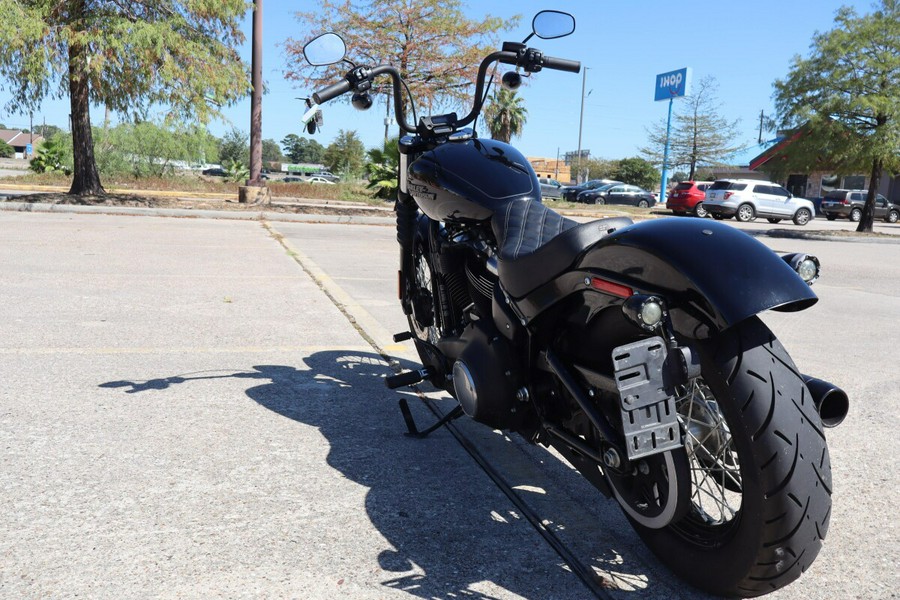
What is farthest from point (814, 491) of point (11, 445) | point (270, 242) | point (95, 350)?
point (270, 242)

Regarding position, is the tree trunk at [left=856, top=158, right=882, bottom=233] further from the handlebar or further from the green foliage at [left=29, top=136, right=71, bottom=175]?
the green foliage at [left=29, top=136, right=71, bottom=175]

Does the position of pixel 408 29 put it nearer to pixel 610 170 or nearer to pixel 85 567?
pixel 85 567

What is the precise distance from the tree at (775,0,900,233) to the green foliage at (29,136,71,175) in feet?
102

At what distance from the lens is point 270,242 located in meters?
11.3

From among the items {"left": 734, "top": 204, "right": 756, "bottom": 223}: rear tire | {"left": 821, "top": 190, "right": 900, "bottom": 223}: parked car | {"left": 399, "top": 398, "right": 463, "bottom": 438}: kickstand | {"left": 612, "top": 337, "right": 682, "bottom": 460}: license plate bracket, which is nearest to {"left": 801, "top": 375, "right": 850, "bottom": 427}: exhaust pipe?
{"left": 612, "top": 337, "right": 682, "bottom": 460}: license plate bracket

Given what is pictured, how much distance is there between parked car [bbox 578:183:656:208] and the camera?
39375mm

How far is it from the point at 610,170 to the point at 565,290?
71296mm

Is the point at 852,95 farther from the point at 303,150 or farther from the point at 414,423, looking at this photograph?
the point at 303,150

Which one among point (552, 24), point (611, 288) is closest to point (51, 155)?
point (552, 24)

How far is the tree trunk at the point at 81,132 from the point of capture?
1612cm

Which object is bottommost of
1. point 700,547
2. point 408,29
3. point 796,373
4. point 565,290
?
point 700,547

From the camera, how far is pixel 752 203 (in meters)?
28.8

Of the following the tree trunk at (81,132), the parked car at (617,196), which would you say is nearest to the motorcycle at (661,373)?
the tree trunk at (81,132)

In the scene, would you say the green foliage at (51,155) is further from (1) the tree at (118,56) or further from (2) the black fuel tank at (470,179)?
(2) the black fuel tank at (470,179)
